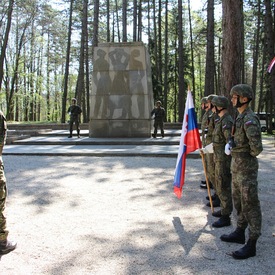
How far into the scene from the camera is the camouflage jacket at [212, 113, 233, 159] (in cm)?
444

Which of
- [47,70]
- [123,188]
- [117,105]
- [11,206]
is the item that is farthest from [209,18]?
[47,70]

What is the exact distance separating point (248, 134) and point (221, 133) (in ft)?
3.85

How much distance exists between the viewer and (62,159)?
1065cm

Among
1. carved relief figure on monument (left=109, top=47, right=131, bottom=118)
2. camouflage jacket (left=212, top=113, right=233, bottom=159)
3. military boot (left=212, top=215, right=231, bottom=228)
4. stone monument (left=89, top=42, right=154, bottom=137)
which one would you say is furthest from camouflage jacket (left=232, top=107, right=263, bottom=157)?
carved relief figure on monument (left=109, top=47, right=131, bottom=118)

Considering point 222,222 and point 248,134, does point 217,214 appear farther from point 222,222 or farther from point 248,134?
point 248,134

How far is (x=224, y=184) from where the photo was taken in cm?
443

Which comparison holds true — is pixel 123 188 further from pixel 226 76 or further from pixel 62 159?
pixel 62 159

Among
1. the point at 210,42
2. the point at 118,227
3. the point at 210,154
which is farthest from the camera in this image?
the point at 210,42

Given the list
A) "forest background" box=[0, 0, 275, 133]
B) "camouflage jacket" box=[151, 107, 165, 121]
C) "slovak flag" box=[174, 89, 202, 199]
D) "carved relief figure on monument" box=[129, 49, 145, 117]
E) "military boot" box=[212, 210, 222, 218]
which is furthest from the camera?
"forest background" box=[0, 0, 275, 133]

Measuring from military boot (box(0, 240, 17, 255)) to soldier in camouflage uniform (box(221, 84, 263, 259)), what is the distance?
2345mm

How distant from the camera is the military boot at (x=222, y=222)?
441cm

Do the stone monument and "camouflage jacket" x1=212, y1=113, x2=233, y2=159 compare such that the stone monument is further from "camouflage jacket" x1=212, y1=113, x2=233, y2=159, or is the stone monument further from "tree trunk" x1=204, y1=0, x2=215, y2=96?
"camouflage jacket" x1=212, y1=113, x2=233, y2=159

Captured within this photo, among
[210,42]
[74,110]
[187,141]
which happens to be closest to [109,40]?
[210,42]

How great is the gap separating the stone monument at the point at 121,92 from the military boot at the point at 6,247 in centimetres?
1292
